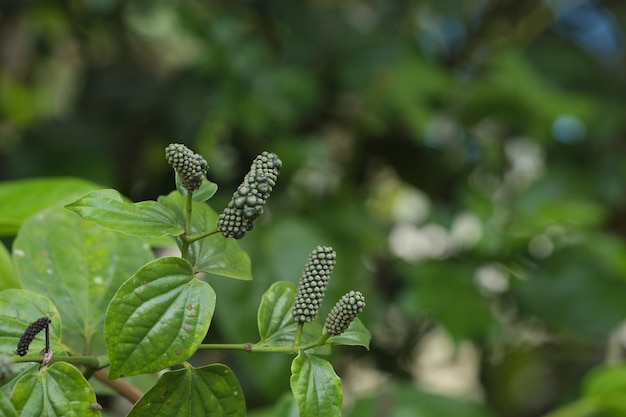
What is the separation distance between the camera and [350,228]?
2.84 feet

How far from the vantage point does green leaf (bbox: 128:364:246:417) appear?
8.1 inches

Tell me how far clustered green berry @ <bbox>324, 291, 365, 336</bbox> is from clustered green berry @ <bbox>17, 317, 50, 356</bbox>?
2.9 inches

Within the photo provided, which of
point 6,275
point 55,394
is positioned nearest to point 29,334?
point 55,394

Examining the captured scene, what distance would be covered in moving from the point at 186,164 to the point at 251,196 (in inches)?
0.8

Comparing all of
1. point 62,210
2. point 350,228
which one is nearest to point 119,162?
point 350,228

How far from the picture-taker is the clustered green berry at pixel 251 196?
19 cm

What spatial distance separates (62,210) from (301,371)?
149 millimetres

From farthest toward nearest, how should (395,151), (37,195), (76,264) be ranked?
(395,151)
(37,195)
(76,264)

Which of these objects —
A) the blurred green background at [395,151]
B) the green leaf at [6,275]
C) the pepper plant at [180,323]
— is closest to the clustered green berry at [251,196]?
the pepper plant at [180,323]

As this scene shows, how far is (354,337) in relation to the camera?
21 centimetres

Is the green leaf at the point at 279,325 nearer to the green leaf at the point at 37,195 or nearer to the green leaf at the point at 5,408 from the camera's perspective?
the green leaf at the point at 5,408

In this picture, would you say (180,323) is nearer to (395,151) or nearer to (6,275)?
(6,275)

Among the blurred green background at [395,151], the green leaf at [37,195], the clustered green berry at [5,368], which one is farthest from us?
the blurred green background at [395,151]

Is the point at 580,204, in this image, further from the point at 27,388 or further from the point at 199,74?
the point at 27,388
